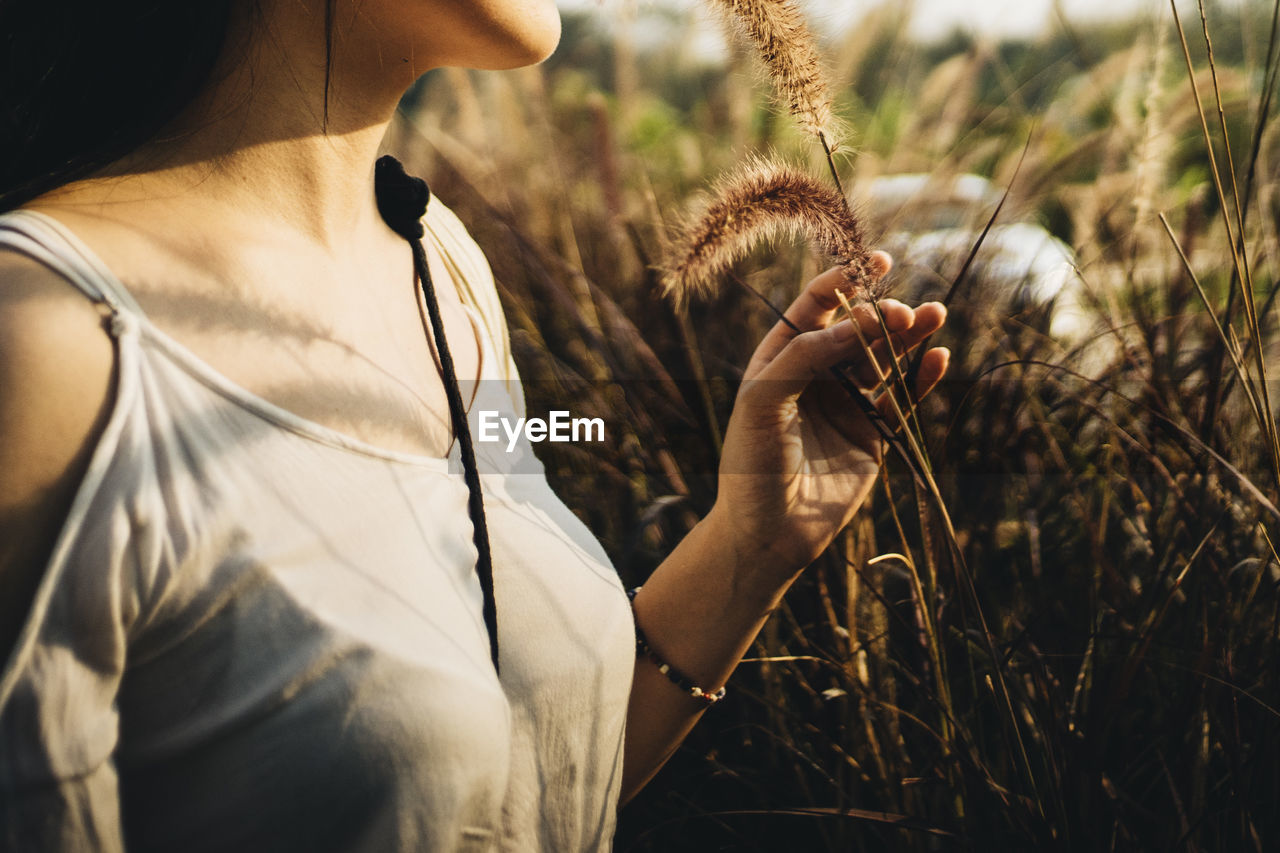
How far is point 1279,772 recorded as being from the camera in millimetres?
1127

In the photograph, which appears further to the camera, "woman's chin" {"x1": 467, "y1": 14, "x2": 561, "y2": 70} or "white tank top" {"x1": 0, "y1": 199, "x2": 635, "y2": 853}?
"woman's chin" {"x1": 467, "y1": 14, "x2": 561, "y2": 70}

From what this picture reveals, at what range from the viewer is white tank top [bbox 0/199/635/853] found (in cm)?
75

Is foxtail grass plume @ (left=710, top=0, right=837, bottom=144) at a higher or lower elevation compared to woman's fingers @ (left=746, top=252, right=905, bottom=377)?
higher

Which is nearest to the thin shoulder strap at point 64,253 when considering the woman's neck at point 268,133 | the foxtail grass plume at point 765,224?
the woman's neck at point 268,133

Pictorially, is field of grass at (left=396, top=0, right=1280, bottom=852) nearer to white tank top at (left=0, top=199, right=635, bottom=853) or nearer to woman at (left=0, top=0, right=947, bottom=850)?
woman at (left=0, top=0, right=947, bottom=850)

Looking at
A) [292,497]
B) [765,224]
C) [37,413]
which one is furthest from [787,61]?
[37,413]

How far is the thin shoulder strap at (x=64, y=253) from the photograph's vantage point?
0.79 meters

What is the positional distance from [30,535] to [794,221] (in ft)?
2.82

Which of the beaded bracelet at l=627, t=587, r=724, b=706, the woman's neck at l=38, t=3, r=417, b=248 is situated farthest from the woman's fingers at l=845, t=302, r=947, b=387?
the woman's neck at l=38, t=3, r=417, b=248

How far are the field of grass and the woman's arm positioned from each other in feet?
0.32

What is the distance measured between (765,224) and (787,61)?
0.20 meters

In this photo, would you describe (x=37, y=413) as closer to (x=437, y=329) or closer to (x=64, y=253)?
(x=64, y=253)

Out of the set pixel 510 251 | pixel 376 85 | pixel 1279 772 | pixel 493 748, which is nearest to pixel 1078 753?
pixel 1279 772

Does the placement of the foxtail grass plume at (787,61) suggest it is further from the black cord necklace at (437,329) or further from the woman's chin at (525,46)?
the black cord necklace at (437,329)
